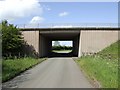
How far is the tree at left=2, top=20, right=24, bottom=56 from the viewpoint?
39438mm

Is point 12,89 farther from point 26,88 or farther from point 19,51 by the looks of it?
point 19,51

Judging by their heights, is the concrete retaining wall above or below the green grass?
above

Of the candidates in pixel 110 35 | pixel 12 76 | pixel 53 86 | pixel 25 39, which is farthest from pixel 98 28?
pixel 53 86

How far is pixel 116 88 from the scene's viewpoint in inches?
424

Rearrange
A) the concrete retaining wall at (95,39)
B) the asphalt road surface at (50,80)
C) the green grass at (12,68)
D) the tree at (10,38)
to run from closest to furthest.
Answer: the asphalt road surface at (50,80)
the green grass at (12,68)
the tree at (10,38)
the concrete retaining wall at (95,39)

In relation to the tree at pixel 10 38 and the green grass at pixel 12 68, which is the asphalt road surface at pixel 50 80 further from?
the tree at pixel 10 38

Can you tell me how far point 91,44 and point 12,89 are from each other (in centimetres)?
3189

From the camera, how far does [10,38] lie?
39.7 meters

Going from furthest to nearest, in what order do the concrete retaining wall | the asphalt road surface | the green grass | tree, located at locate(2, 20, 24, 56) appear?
the concrete retaining wall, tree, located at locate(2, 20, 24, 56), the green grass, the asphalt road surface

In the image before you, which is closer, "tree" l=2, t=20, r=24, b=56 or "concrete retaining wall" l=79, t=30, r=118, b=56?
"tree" l=2, t=20, r=24, b=56

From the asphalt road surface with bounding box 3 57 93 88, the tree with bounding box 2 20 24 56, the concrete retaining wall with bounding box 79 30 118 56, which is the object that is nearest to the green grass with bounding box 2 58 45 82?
the asphalt road surface with bounding box 3 57 93 88

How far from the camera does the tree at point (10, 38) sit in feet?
129

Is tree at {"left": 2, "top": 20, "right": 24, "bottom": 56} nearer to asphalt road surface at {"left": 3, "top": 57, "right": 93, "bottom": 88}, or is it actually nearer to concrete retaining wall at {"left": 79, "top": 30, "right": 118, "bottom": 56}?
concrete retaining wall at {"left": 79, "top": 30, "right": 118, "bottom": 56}

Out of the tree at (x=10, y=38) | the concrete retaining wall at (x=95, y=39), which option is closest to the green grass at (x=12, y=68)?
the tree at (x=10, y=38)
